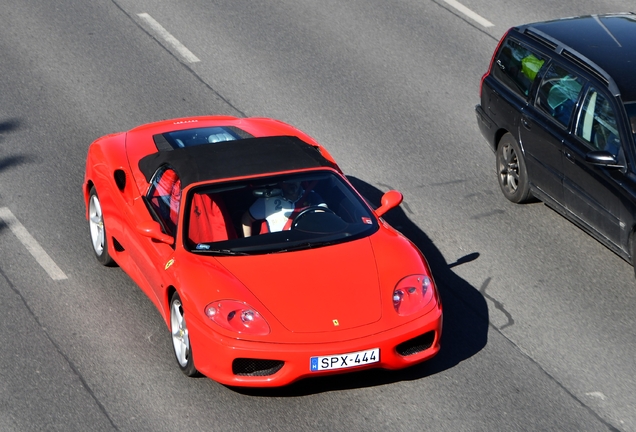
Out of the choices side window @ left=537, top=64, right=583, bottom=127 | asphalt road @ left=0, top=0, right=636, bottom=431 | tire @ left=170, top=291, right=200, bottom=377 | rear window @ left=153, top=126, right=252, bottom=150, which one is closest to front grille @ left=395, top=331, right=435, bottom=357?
asphalt road @ left=0, top=0, right=636, bottom=431

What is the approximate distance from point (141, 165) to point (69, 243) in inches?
52.2

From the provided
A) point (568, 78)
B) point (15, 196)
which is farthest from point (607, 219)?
point (15, 196)

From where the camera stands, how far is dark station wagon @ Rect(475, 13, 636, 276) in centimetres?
893

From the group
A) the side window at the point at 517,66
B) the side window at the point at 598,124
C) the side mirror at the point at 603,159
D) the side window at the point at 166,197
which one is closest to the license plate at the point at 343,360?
the side window at the point at 166,197

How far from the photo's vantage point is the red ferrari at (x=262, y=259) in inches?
275

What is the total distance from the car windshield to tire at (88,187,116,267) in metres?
1.44

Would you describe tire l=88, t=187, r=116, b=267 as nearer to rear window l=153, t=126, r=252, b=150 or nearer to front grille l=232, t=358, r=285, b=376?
rear window l=153, t=126, r=252, b=150

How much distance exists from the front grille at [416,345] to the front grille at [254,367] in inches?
34.1

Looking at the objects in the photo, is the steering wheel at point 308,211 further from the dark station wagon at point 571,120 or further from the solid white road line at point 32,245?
the dark station wagon at point 571,120

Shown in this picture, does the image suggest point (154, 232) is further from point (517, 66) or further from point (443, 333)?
point (517, 66)

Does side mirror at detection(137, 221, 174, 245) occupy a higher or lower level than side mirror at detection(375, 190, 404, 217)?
lower

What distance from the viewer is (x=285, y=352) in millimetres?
6832

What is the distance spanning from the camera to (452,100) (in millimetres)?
12891

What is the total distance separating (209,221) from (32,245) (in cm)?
238
